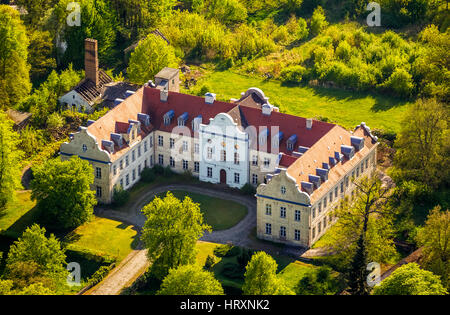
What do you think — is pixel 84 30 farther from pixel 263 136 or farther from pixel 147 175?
pixel 263 136

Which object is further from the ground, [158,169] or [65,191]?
[65,191]

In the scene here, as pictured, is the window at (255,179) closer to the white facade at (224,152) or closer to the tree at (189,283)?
the white facade at (224,152)

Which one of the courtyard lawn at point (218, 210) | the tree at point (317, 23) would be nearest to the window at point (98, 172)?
the courtyard lawn at point (218, 210)

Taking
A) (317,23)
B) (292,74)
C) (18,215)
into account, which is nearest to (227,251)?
(18,215)

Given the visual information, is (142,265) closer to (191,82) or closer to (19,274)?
(19,274)

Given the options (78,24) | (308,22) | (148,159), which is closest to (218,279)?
(148,159)

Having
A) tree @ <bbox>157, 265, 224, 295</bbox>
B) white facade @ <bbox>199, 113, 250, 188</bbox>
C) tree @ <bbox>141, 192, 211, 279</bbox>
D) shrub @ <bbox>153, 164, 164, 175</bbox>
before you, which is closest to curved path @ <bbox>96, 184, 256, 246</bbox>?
white facade @ <bbox>199, 113, 250, 188</bbox>

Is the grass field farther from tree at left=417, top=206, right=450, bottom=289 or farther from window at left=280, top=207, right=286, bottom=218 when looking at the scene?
tree at left=417, top=206, right=450, bottom=289

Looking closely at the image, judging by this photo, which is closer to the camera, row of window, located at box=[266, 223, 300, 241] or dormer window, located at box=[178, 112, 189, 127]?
row of window, located at box=[266, 223, 300, 241]
